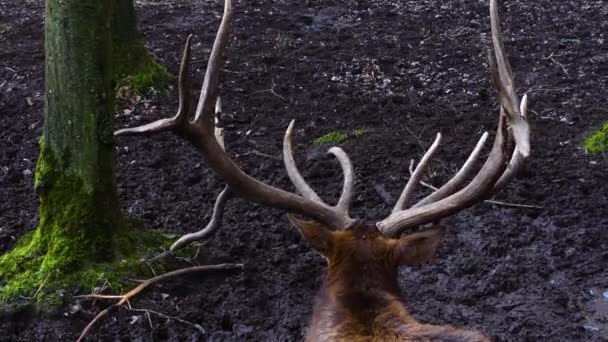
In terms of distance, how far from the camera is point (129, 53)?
27.9 feet

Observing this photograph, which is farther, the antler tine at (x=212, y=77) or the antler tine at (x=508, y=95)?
the antler tine at (x=212, y=77)

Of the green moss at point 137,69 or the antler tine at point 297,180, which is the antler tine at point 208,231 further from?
the green moss at point 137,69

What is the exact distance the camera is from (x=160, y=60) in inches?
354

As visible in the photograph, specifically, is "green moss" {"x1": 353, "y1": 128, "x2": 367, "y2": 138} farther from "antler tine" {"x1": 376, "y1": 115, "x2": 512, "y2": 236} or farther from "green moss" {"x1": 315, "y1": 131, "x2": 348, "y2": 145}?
"antler tine" {"x1": 376, "y1": 115, "x2": 512, "y2": 236}

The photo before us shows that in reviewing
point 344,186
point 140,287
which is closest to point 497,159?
point 344,186

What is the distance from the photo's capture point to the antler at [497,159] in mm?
3781

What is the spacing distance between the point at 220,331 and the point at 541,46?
5.69 m

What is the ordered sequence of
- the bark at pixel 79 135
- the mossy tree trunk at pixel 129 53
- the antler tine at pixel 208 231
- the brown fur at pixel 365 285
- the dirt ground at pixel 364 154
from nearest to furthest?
the brown fur at pixel 365 285
the bark at pixel 79 135
the dirt ground at pixel 364 154
the antler tine at pixel 208 231
the mossy tree trunk at pixel 129 53

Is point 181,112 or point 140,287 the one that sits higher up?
point 181,112

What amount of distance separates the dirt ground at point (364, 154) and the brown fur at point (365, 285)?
1.18 m

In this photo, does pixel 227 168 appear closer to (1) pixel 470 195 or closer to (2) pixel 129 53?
(1) pixel 470 195

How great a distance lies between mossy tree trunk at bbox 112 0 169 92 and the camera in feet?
27.2

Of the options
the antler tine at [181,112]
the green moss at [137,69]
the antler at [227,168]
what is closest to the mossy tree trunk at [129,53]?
the green moss at [137,69]

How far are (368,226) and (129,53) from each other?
5096mm
